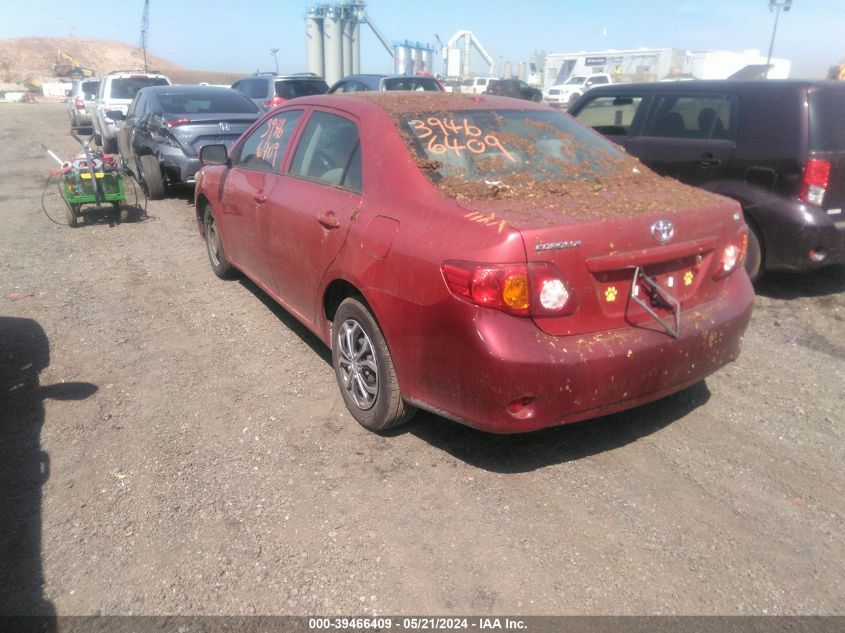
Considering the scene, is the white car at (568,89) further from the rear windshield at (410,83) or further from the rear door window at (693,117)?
the rear door window at (693,117)

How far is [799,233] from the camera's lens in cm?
503

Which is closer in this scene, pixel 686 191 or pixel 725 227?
pixel 725 227

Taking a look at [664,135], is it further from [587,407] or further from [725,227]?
[587,407]

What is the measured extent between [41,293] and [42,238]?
2.50 meters

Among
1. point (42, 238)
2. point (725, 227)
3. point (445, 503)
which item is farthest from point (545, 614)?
point (42, 238)

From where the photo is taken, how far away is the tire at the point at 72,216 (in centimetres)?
821

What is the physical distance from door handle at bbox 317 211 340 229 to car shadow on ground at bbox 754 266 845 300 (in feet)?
13.2

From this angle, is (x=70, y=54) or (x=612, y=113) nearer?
(x=612, y=113)

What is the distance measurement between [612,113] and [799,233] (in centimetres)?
276

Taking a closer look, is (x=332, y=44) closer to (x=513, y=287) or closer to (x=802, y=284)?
(x=802, y=284)

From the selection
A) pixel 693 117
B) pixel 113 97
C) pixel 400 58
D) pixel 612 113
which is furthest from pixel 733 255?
pixel 400 58

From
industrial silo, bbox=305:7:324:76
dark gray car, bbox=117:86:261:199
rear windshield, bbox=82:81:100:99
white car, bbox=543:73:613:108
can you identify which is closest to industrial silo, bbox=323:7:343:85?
industrial silo, bbox=305:7:324:76

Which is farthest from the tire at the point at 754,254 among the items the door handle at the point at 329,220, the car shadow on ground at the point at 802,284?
the door handle at the point at 329,220

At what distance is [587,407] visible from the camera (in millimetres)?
2840
